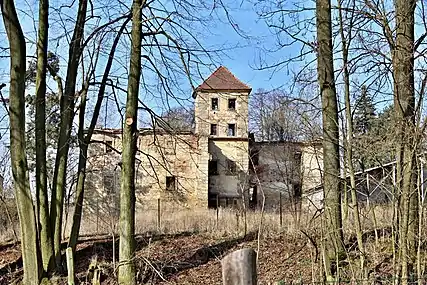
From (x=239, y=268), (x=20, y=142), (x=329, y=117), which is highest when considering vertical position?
(x=329, y=117)

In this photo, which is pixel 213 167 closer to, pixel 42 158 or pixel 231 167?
pixel 231 167

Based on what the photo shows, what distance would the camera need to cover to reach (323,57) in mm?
10148

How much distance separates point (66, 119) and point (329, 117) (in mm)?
6476

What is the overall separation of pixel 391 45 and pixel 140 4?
18.8 ft

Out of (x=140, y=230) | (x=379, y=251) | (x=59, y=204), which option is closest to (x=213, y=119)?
(x=140, y=230)

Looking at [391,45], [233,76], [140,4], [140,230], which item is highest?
[233,76]

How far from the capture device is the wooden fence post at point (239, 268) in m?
2.72

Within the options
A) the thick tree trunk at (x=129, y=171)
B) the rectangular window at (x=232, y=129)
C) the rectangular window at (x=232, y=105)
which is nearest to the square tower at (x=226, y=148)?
the rectangular window at (x=232, y=129)

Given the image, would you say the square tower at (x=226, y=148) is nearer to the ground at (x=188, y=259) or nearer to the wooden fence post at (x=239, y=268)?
the ground at (x=188, y=259)

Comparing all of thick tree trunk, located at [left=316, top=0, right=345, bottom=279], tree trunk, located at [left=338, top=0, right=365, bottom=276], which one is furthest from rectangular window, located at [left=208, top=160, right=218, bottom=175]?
tree trunk, located at [left=338, top=0, right=365, bottom=276]

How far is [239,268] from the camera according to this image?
2723 millimetres

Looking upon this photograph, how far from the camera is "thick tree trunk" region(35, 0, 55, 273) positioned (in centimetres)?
1190

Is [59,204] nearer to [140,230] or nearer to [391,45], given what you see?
[140,230]

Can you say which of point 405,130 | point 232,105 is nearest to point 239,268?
point 405,130
